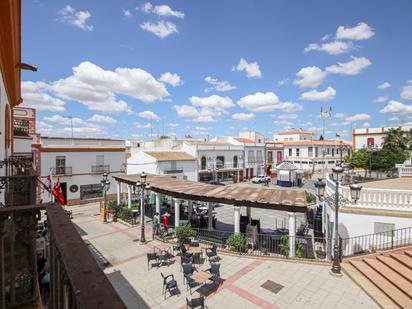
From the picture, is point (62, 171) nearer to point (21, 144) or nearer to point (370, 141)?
point (21, 144)

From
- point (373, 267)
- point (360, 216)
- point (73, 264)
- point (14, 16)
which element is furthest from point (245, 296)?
point (14, 16)

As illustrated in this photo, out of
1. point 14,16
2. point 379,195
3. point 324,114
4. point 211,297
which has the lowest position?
point 211,297

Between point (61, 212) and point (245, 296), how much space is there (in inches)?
326

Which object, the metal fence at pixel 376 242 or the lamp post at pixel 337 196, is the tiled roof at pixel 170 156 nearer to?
the metal fence at pixel 376 242

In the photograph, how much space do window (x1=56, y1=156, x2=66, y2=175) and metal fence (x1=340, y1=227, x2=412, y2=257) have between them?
87.6 ft

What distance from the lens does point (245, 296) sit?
877 cm

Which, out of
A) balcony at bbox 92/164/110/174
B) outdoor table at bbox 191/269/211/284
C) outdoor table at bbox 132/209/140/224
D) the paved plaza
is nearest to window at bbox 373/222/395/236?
the paved plaza

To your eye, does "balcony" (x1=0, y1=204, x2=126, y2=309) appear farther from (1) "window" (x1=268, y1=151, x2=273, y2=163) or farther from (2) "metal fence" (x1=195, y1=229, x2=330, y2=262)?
(1) "window" (x1=268, y1=151, x2=273, y2=163)

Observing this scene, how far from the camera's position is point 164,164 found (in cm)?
3328

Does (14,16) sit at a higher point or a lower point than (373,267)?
higher

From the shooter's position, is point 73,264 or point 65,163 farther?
point 65,163

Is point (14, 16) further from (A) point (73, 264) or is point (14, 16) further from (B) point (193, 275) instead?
(B) point (193, 275)

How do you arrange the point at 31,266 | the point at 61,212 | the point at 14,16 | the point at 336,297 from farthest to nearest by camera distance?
1. the point at 336,297
2. the point at 14,16
3. the point at 31,266
4. the point at 61,212

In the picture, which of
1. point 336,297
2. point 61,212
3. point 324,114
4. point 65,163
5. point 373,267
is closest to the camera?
point 61,212
